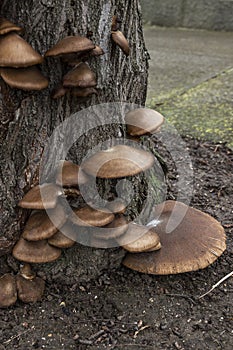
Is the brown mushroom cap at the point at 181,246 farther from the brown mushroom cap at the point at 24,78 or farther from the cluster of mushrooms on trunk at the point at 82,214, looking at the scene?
the brown mushroom cap at the point at 24,78

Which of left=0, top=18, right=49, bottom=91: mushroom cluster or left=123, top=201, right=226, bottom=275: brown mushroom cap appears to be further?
left=123, top=201, right=226, bottom=275: brown mushroom cap

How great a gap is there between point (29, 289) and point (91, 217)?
455 millimetres

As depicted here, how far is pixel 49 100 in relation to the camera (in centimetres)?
195

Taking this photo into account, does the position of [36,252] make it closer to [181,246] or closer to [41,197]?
[41,197]

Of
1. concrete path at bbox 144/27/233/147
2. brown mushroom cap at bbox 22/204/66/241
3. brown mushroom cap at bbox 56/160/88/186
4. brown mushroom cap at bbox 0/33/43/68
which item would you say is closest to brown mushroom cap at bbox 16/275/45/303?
brown mushroom cap at bbox 22/204/66/241

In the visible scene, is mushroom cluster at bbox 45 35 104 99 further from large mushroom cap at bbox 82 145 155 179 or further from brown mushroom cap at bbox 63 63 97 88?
large mushroom cap at bbox 82 145 155 179

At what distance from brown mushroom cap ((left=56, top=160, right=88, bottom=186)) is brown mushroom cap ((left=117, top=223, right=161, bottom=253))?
0.30 m

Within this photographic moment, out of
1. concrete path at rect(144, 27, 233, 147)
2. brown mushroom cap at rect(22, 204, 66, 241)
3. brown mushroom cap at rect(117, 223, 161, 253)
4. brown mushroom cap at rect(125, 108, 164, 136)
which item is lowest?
concrete path at rect(144, 27, 233, 147)

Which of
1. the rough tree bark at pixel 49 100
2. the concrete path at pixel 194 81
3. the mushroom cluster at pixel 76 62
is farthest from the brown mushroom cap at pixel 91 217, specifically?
the concrete path at pixel 194 81

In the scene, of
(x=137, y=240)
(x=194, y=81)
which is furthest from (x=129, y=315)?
(x=194, y=81)

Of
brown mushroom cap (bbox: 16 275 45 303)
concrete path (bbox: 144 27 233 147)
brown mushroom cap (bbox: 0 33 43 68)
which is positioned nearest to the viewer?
brown mushroom cap (bbox: 0 33 43 68)

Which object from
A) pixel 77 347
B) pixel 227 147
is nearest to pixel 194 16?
pixel 227 147

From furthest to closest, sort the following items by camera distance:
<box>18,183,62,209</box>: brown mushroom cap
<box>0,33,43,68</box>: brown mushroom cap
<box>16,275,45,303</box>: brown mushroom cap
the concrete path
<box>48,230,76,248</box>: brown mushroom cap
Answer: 1. the concrete path
2. <box>16,275,45,303</box>: brown mushroom cap
3. <box>48,230,76,248</box>: brown mushroom cap
4. <box>18,183,62,209</box>: brown mushroom cap
5. <box>0,33,43,68</box>: brown mushroom cap

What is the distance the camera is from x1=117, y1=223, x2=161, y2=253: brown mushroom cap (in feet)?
6.53
